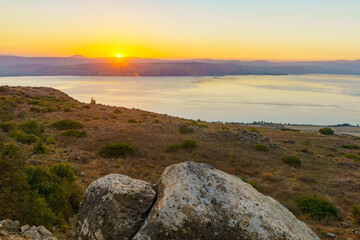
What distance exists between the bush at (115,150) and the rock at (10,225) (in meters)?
9.28

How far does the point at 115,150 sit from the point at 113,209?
1217 centimetres

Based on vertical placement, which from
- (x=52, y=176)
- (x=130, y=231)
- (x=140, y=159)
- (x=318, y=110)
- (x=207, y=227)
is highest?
(x=207, y=227)

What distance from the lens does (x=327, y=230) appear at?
9305 mm

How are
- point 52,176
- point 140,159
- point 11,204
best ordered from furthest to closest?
1. point 140,159
2. point 52,176
3. point 11,204

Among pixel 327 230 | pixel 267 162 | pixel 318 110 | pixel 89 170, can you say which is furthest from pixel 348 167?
pixel 318 110

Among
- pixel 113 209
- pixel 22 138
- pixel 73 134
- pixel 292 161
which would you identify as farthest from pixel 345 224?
pixel 22 138

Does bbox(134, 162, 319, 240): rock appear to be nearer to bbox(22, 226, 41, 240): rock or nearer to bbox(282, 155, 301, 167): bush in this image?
bbox(22, 226, 41, 240): rock

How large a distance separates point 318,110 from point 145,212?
140878 millimetres

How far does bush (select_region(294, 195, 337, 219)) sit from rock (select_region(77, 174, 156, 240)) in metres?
9.62

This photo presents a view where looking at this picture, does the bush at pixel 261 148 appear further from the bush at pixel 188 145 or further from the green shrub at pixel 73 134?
the green shrub at pixel 73 134

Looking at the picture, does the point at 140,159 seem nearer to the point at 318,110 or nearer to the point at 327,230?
the point at 327,230

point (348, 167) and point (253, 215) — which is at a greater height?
point (253, 215)

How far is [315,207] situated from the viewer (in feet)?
36.0

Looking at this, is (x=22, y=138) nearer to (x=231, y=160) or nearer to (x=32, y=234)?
(x=32, y=234)
